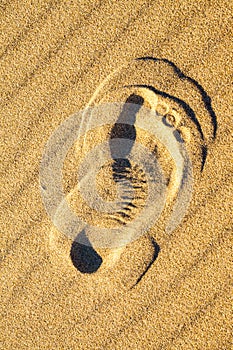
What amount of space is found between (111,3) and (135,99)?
0.38 m

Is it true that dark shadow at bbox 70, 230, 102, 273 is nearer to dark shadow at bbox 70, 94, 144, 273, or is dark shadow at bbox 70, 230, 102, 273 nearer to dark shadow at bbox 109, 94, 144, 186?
dark shadow at bbox 70, 94, 144, 273

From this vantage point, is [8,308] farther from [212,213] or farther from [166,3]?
[166,3]

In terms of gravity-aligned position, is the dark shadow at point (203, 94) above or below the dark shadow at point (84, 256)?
above

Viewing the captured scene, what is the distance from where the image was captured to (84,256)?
1.51 meters

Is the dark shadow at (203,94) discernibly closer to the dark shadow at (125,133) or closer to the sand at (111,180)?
the sand at (111,180)

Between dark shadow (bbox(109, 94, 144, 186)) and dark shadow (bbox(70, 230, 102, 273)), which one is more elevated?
dark shadow (bbox(109, 94, 144, 186))

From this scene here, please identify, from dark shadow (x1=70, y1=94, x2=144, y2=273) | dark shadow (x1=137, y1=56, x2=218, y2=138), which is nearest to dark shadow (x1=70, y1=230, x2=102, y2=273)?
dark shadow (x1=70, y1=94, x2=144, y2=273)

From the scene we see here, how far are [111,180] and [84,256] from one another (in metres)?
0.31

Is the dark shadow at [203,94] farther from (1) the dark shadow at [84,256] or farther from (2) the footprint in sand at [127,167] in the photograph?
(1) the dark shadow at [84,256]

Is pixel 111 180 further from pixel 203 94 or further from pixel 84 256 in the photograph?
pixel 203 94

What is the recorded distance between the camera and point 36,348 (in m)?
1.53

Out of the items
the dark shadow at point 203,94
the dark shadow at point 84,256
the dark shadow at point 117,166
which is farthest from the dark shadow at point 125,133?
the dark shadow at point 84,256

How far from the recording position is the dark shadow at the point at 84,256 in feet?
4.94

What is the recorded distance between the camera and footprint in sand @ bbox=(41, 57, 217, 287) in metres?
1.46
